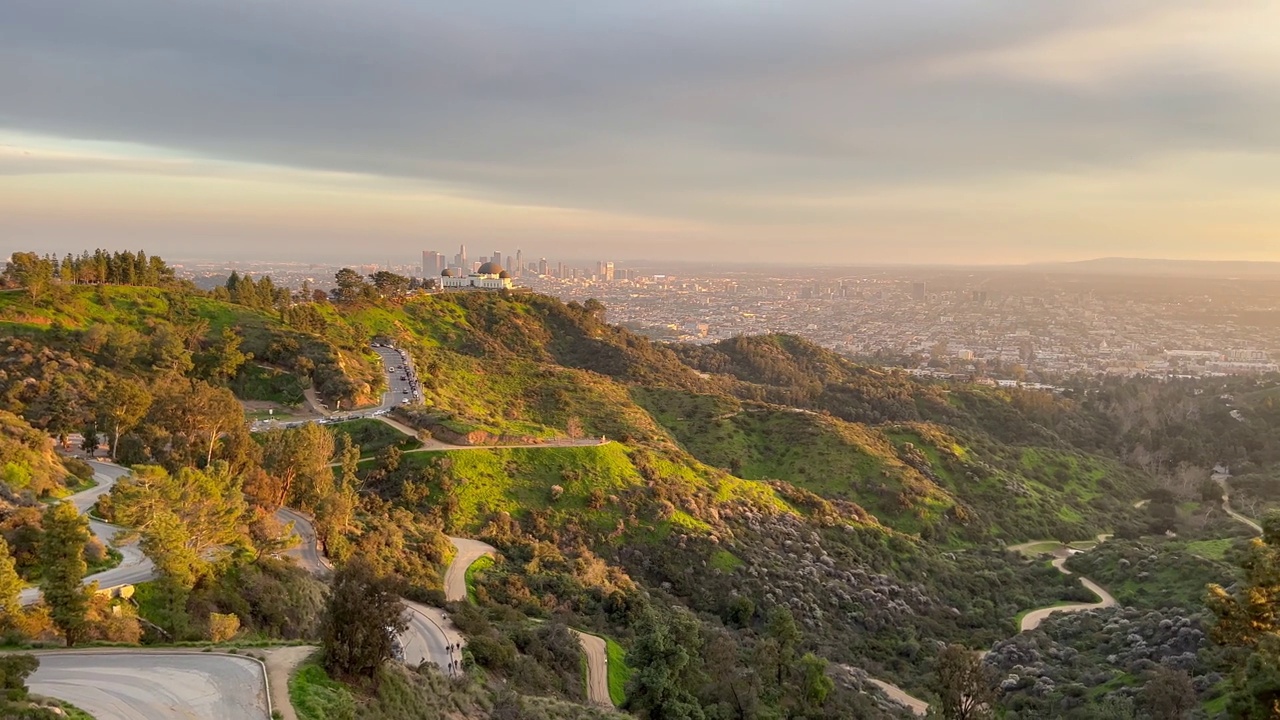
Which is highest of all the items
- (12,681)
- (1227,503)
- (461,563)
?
(12,681)

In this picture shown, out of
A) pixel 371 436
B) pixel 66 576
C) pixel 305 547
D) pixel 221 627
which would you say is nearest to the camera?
pixel 66 576

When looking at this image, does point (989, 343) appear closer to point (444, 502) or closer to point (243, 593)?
point (444, 502)

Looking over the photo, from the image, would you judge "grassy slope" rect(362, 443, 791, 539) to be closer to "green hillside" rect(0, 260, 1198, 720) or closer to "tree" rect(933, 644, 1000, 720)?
"green hillside" rect(0, 260, 1198, 720)

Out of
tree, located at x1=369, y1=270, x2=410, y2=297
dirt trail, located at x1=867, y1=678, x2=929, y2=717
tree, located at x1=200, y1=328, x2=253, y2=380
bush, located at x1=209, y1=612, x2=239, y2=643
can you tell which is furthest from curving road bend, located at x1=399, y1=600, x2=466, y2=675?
tree, located at x1=369, y1=270, x2=410, y2=297

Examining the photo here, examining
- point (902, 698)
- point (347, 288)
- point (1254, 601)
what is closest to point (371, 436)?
point (902, 698)

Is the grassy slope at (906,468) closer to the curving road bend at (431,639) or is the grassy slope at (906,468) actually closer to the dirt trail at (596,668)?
the dirt trail at (596,668)

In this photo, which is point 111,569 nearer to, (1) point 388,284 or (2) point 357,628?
(2) point 357,628

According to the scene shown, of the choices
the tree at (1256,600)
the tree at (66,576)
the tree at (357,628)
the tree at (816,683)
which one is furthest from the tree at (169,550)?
the tree at (1256,600)
